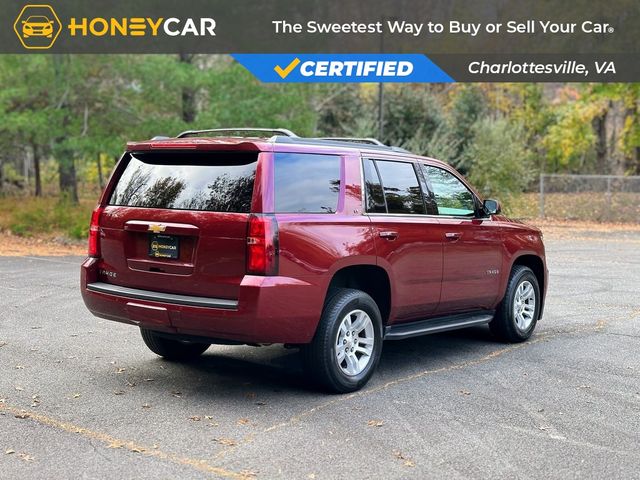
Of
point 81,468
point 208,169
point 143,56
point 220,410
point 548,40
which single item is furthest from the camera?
point 548,40

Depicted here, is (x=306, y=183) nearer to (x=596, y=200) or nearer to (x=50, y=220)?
(x=50, y=220)

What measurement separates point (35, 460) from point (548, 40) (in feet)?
84.5

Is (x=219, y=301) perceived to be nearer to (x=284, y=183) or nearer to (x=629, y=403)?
(x=284, y=183)

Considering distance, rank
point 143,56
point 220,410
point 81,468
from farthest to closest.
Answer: point 143,56 → point 220,410 → point 81,468

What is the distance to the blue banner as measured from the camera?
64.4ft

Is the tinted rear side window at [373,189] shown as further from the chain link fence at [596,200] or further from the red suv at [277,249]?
the chain link fence at [596,200]

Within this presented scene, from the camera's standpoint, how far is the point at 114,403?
5707 mm

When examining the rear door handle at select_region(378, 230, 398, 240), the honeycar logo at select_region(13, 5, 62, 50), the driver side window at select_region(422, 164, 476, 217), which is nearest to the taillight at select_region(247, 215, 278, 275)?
the rear door handle at select_region(378, 230, 398, 240)

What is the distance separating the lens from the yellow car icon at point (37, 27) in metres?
18.7

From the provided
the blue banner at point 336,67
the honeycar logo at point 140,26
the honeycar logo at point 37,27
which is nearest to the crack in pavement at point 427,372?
the blue banner at point 336,67

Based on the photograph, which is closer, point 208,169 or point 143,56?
point 208,169

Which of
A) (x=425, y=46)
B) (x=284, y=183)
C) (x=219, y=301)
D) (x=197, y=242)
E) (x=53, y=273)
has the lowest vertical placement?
(x=53, y=273)

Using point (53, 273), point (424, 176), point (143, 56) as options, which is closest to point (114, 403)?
point (424, 176)

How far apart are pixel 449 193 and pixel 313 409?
280 centimetres
